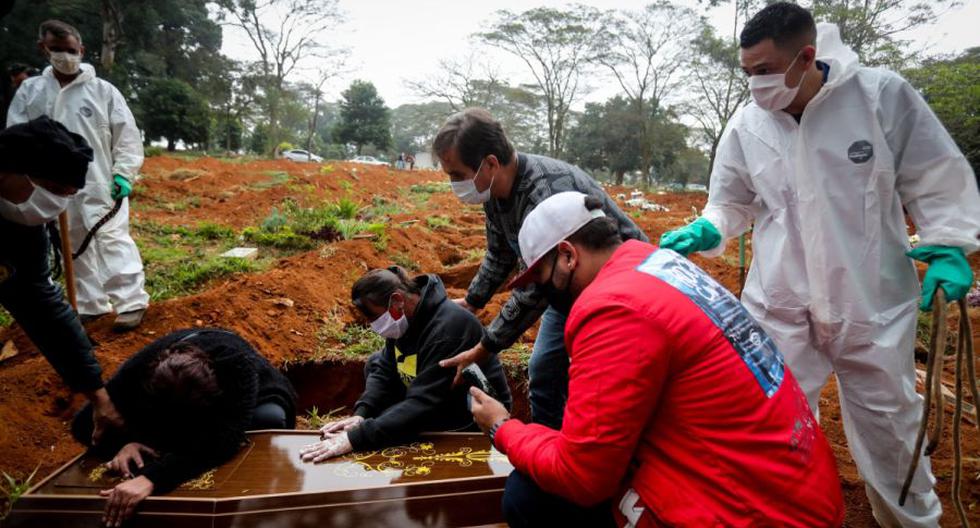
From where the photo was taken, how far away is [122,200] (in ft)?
13.4

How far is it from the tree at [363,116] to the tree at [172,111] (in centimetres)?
962

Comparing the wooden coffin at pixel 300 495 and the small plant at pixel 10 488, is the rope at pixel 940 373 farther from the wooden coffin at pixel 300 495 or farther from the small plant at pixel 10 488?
the small plant at pixel 10 488

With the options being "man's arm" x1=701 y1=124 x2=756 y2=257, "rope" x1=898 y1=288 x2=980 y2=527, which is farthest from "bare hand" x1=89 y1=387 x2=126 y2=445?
"rope" x1=898 y1=288 x2=980 y2=527

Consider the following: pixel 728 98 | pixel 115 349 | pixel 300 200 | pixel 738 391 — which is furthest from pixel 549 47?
pixel 738 391

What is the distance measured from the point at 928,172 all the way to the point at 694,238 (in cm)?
79

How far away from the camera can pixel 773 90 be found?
2043 mm

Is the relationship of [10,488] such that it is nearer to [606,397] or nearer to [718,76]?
[606,397]

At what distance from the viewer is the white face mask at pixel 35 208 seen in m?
2.01

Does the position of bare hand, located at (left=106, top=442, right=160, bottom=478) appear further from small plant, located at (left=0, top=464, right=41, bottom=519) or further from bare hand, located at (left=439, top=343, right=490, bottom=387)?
bare hand, located at (left=439, top=343, right=490, bottom=387)

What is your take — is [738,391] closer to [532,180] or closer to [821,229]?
[821,229]

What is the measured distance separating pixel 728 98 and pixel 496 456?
777 inches

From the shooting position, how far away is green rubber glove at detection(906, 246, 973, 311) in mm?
1775

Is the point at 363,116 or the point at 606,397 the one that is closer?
the point at 606,397

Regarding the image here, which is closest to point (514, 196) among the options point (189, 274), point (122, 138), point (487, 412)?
point (487, 412)
